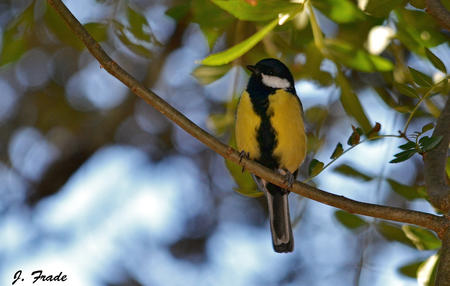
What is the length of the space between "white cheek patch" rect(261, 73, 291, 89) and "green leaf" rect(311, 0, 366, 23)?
0.99 metres

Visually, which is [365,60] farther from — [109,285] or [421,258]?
[109,285]

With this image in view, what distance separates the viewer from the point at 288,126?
9.21 ft

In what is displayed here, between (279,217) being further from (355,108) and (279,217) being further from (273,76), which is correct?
(355,108)

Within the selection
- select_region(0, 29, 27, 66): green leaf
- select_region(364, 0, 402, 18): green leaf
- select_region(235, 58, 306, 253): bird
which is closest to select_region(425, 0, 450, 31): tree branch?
select_region(364, 0, 402, 18): green leaf

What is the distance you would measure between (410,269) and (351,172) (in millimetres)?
420

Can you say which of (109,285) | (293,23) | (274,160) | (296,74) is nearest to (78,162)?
(109,285)

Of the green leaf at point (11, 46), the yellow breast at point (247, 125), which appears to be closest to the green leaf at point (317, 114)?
the yellow breast at point (247, 125)

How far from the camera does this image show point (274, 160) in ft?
9.73

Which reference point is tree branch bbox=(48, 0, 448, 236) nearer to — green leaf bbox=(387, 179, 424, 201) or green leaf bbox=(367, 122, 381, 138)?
green leaf bbox=(367, 122, 381, 138)

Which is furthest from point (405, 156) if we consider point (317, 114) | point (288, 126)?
point (288, 126)

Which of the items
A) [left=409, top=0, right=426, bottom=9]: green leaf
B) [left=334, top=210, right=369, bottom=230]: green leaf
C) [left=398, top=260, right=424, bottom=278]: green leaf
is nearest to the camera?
[left=409, top=0, right=426, bottom=9]: green leaf

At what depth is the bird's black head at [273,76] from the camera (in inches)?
113

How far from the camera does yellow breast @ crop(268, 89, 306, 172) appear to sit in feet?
9.22

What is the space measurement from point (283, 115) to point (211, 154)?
1.35 meters
